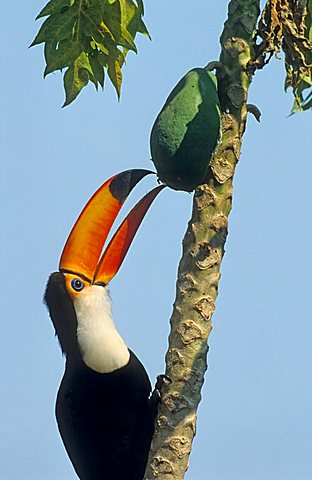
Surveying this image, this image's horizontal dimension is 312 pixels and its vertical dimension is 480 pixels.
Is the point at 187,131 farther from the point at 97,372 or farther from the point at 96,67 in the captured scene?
the point at 97,372

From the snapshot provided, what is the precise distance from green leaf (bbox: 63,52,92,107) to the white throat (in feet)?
2.92

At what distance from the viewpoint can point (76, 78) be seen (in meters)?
3.67

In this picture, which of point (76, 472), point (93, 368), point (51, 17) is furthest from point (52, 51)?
point (76, 472)

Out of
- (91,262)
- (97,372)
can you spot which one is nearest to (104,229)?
(91,262)

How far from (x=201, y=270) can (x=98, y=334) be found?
4.29 ft

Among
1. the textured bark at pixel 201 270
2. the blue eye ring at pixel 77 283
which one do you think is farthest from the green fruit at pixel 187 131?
the blue eye ring at pixel 77 283

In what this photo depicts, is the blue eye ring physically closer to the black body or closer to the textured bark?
the black body

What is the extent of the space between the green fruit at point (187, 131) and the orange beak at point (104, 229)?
712mm

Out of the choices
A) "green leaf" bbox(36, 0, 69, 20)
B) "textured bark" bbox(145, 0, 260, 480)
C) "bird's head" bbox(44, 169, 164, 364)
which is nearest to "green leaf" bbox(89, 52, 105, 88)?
"green leaf" bbox(36, 0, 69, 20)

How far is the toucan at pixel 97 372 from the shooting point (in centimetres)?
387

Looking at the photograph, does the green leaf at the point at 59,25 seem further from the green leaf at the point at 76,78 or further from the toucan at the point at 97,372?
the toucan at the point at 97,372

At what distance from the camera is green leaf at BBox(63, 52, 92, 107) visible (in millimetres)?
3646

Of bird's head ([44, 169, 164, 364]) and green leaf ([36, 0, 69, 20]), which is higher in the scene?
green leaf ([36, 0, 69, 20])

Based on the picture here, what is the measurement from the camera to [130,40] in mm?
3520
